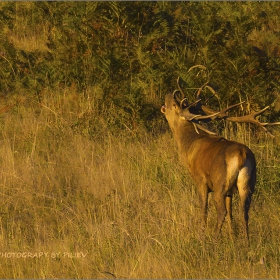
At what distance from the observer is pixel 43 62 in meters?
11.2

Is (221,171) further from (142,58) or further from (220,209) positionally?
(142,58)

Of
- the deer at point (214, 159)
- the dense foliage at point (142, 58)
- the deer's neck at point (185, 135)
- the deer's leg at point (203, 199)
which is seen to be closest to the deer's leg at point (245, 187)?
the deer at point (214, 159)

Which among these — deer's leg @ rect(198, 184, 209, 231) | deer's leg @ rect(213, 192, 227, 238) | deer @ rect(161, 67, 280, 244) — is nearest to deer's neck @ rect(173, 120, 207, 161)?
deer @ rect(161, 67, 280, 244)

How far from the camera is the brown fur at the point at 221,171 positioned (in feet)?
20.7

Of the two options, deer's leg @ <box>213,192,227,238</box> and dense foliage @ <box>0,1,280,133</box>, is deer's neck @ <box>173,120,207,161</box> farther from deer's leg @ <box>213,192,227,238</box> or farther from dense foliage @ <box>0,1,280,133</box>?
dense foliage @ <box>0,1,280,133</box>

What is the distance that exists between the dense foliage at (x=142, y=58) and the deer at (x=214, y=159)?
1.96 meters

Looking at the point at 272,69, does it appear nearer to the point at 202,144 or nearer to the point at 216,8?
the point at 216,8

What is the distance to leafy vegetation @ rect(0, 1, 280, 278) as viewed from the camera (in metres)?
5.98

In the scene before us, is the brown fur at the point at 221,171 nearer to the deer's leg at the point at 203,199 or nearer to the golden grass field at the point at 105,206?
the deer's leg at the point at 203,199

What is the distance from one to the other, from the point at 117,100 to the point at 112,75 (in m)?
0.70

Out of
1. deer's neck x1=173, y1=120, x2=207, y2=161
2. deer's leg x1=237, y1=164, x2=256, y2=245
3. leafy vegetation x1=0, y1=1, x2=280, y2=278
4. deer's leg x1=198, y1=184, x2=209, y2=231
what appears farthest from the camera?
deer's neck x1=173, y1=120, x2=207, y2=161

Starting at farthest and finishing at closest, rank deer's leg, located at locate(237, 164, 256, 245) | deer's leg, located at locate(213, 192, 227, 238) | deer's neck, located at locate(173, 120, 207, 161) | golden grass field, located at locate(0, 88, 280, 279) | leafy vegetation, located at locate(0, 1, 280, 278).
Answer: deer's neck, located at locate(173, 120, 207, 161) → deer's leg, located at locate(213, 192, 227, 238) → deer's leg, located at locate(237, 164, 256, 245) → leafy vegetation, located at locate(0, 1, 280, 278) → golden grass field, located at locate(0, 88, 280, 279)

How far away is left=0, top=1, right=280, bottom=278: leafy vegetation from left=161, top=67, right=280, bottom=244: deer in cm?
29

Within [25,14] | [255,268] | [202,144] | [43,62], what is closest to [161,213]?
[202,144]
